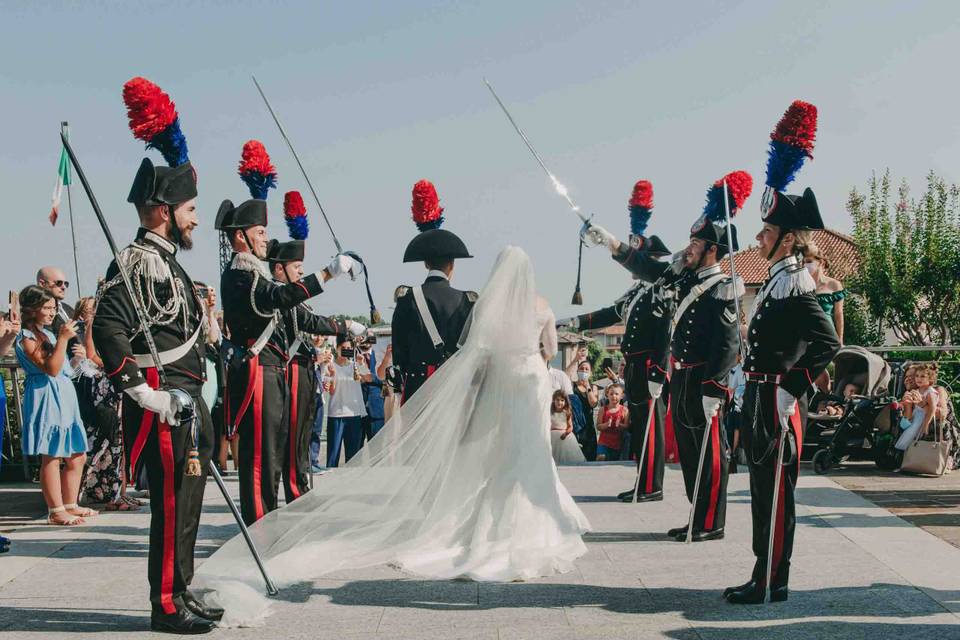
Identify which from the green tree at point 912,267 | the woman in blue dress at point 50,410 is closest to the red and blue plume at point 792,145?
the woman in blue dress at point 50,410

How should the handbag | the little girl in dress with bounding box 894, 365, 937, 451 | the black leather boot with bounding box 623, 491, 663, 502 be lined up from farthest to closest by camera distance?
1. the little girl in dress with bounding box 894, 365, 937, 451
2. the handbag
3. the black leather boot with bounding box 623, 491, 663, 502

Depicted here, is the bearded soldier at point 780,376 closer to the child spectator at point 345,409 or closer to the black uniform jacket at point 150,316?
the black uniform jacket at point 150,316

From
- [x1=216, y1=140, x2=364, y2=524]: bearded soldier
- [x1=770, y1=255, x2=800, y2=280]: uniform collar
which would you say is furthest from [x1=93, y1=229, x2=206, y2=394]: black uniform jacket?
[x1=770, y1=255, x2=800, y2=280]: uniform collar

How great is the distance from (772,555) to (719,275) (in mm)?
2510

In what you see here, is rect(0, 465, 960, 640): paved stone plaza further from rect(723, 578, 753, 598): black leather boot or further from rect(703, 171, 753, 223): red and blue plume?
rect(703, 171, 753, 223): red and blue plume

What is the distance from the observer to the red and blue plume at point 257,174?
6.62 meters

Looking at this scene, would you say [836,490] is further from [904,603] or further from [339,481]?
[339,481]

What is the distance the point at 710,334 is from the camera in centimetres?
660

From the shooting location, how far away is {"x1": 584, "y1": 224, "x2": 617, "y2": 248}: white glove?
710cm

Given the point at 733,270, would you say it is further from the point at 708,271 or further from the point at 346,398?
the point at 346,398

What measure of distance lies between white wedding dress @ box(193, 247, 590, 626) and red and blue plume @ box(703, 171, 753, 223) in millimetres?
1582

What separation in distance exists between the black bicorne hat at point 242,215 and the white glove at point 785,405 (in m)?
3.29

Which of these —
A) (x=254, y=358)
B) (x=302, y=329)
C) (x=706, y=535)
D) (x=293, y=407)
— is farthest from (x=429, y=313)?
(x=706, y=535)

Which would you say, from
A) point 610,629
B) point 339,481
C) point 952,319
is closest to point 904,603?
point 610,629
